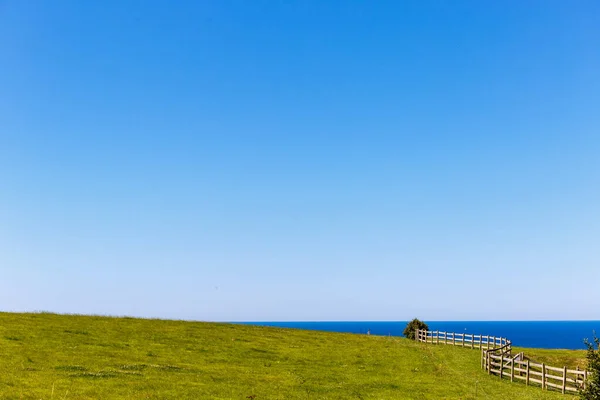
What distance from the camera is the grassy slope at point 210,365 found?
3072cm

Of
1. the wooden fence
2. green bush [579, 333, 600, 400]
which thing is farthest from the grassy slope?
green bush [579, 333, 600, 400]

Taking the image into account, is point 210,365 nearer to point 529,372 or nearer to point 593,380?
point 529,372

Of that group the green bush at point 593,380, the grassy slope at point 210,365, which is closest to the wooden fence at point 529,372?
the grassy slope at point 210,365

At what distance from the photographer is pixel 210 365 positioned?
40438 mm

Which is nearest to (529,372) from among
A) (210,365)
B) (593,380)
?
(593,380)

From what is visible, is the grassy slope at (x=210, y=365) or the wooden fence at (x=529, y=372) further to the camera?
the wooden fence at (x=529, y=372)

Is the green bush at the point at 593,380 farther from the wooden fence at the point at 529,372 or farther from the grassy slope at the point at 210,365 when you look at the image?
the grassy slope at the point at 210,365

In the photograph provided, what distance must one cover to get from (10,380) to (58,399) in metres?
5.31

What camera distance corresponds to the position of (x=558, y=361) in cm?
5597

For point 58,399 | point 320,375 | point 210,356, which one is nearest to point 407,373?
point 320,375

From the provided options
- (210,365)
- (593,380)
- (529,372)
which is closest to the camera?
(593,380)

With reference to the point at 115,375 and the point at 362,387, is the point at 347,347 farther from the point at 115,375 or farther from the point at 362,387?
the point at 115,375

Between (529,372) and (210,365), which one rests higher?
(529,372)

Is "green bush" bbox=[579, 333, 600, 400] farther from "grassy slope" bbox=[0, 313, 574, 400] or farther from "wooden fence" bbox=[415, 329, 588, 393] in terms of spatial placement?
"grassy slope" bbox=[0, 313, 574, 400]
